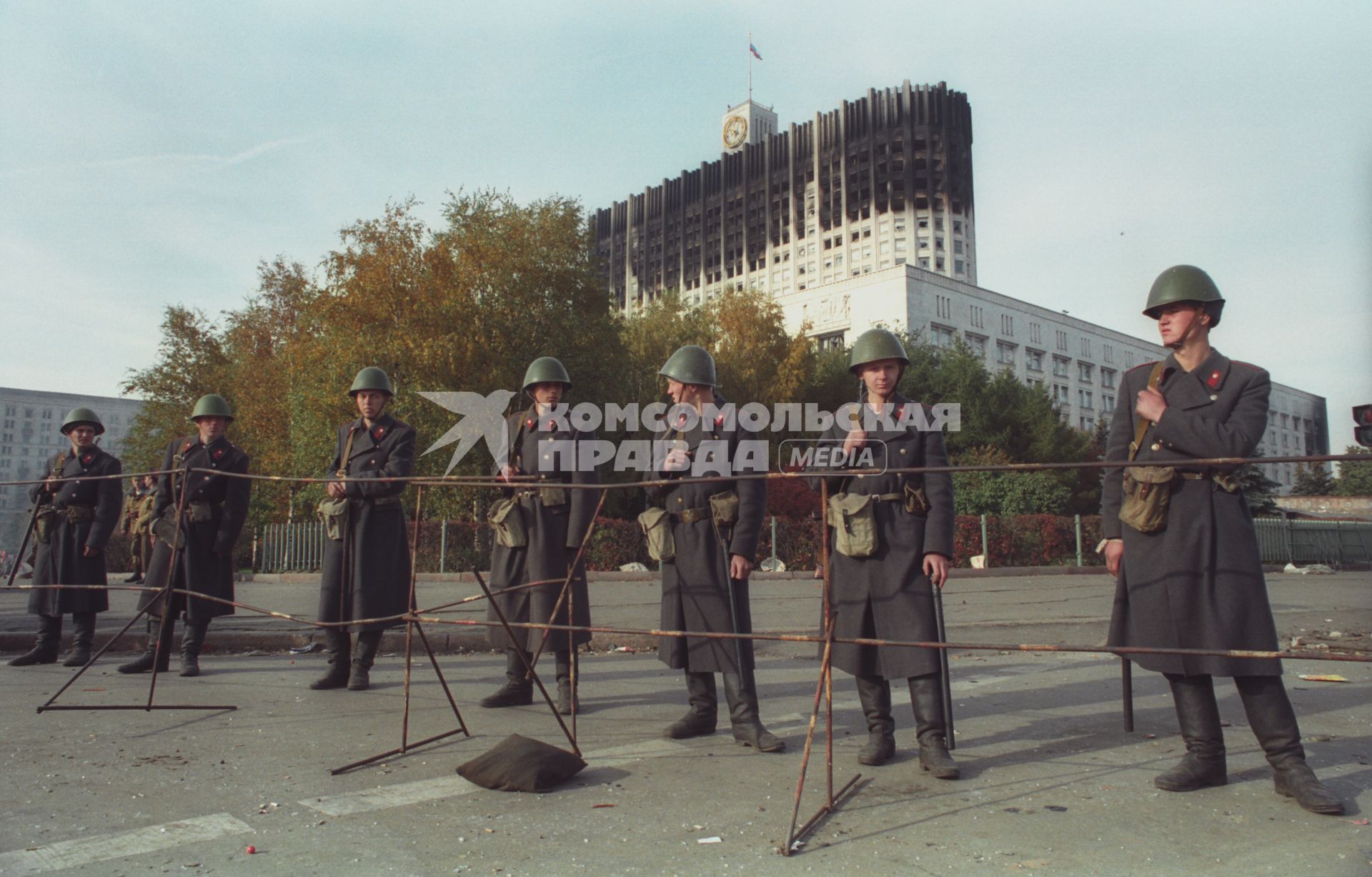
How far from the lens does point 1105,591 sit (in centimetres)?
1633

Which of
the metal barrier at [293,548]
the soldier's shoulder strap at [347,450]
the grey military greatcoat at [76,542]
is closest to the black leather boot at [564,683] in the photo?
the soldier's shoulder strap at [347,450]

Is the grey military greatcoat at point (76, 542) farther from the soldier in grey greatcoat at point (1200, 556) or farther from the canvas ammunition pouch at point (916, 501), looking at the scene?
the soldier in grey greatcoat at point (1200, 556)

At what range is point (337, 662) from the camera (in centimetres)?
672

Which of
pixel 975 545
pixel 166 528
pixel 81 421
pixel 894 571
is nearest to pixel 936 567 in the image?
pixel 894 571

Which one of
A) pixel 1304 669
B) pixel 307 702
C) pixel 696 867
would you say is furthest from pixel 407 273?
pixel 696 867

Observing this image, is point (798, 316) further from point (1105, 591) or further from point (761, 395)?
point (1105, 591)

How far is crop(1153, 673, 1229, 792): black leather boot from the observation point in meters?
3.96

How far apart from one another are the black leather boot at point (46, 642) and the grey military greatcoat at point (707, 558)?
5.95 metres

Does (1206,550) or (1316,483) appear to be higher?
(1316,483)

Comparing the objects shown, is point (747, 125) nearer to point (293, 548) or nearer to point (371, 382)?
point (293, 548)

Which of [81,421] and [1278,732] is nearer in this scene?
[1278,732]

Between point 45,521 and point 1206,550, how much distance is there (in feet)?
29.1

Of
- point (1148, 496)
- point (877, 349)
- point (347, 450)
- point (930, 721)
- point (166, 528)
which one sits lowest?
point (930, 721)

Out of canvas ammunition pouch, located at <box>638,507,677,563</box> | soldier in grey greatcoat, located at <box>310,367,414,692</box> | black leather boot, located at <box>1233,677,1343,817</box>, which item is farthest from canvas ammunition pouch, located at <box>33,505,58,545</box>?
black leather boot, located at <box>1233,677,1343,817</box>
